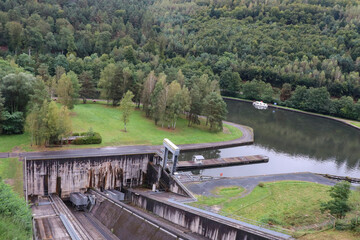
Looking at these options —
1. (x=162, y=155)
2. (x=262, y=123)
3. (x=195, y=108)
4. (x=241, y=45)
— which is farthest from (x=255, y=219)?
(x=241, y=45)

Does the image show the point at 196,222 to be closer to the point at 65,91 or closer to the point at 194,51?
the point at 65,91

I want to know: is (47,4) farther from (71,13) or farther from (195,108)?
(195,108)

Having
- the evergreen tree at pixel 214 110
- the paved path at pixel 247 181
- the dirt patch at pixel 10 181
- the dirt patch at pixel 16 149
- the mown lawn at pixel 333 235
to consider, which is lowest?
the paved path at pixel 247 181

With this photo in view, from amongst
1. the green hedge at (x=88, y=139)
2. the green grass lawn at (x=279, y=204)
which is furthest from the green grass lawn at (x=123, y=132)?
the green grass lawn at (x=279, y=204)

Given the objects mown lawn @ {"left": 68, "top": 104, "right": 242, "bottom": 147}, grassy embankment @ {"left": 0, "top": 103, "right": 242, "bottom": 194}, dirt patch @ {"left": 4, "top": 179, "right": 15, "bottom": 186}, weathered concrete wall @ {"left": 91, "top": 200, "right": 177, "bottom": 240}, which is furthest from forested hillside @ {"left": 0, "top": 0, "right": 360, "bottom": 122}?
dirt patch @ {"left": 4, "top": 179, "right": 15, "bottom": 186}

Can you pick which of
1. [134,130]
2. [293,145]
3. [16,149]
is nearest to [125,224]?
[16,149]

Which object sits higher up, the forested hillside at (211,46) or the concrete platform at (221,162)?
the forested hillside at (211,46)

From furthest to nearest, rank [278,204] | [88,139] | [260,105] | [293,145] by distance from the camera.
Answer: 1. [260,105]
2. [293,145]
3. [88,139]
4. [278,204]

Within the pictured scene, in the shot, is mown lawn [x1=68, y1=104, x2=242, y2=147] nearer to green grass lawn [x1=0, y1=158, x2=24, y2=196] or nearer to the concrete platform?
the concrete platform

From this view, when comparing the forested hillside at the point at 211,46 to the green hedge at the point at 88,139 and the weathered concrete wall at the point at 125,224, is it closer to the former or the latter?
the green hedge at the point at 88,139
